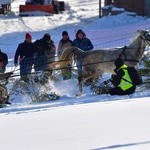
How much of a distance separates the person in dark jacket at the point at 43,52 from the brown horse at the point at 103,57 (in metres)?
0.47

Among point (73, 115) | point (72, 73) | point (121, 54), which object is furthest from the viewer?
point (72, 73)

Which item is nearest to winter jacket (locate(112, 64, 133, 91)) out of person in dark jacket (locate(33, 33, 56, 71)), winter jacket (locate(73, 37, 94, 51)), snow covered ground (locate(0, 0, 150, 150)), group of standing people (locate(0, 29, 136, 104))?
snow covered ground (locate(0, 0, 150, 150))

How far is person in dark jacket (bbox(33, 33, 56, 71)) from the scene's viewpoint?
12305 mm

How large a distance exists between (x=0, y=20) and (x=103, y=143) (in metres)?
22.3

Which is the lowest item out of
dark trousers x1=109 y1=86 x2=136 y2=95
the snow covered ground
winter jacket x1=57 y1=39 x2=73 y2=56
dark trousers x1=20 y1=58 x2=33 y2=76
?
dark trousers x1=20 y1=58 x2=33 y2=76

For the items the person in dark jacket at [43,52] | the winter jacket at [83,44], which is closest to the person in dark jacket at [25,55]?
the person in dark jacket at [43,52]

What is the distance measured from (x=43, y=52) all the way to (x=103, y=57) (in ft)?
5.62

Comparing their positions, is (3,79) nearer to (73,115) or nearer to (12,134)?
(73,115)

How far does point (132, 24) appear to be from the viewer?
26219 millimetres

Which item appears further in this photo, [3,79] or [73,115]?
[3,79]

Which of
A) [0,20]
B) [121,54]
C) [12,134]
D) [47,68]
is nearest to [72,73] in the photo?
[47,68]

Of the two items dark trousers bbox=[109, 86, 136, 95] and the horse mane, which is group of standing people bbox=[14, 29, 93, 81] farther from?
dark trousers bbox=[109, 86, 136, 95]

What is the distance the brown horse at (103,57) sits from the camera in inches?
442

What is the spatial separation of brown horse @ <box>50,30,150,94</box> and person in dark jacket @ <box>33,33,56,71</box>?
0.47 meters
